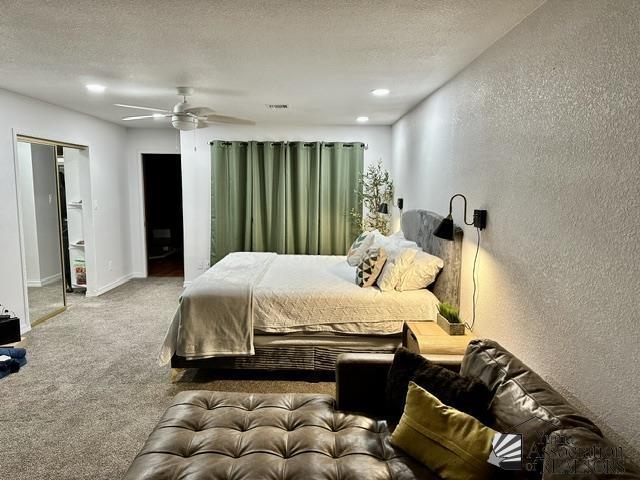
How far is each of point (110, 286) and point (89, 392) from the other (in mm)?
3313

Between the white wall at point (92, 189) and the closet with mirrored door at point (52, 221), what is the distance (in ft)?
0.36

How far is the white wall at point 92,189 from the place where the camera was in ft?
13.3

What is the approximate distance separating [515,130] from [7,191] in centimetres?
435

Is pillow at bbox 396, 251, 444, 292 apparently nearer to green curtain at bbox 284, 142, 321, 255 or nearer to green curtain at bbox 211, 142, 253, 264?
green curtain at bbox 284, 142, 321, 255

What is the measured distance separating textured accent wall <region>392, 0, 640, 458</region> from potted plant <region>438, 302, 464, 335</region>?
5.7 inches

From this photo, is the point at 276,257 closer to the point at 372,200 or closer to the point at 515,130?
the point at 372,200

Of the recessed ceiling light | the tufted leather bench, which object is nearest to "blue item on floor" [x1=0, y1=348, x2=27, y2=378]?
the tufted leather bench

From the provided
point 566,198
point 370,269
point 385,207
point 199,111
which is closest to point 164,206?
point 385,207

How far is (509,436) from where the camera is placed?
144 cm

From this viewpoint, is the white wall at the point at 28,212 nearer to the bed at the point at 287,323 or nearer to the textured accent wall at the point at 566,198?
the bed at the point at 287,323

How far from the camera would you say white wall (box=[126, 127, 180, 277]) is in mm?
6645

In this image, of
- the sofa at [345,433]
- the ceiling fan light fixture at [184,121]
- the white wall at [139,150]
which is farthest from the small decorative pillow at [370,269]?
the white wall at [139,150]

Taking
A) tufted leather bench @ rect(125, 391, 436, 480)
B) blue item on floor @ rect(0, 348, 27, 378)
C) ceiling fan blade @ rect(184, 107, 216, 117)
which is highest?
ceiling fan blade @ rect(184, 107, 216, 117)

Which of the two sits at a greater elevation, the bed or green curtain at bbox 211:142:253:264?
green curtain at bbox 211:142:253:264
